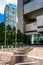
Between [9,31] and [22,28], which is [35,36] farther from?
[9,31]

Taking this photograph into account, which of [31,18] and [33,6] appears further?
[31,18]

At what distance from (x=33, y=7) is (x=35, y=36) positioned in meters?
8.47

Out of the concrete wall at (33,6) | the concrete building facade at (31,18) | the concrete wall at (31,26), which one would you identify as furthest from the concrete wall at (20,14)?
the concrete wall at (31,26)

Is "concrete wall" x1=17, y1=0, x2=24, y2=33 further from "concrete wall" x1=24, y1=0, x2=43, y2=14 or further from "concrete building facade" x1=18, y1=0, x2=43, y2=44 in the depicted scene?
"concrete wall" x1=24, y1=0, x2=43, y2=14

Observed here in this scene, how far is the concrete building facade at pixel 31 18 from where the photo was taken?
5583 centimetres

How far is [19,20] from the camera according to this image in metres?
63.8

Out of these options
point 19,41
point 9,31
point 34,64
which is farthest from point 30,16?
point 34,64

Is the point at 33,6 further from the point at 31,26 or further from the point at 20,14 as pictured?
the point at 20,14

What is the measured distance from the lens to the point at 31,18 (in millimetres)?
64125

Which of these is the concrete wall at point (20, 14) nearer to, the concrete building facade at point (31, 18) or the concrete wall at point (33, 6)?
the concrete building facade at point (31, 18)

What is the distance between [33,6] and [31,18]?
6.65 m

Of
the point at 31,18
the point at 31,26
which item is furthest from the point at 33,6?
the point at 31,18

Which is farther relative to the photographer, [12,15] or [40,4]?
[12,15]

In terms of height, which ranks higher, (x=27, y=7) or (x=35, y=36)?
(x=27, y=7)
